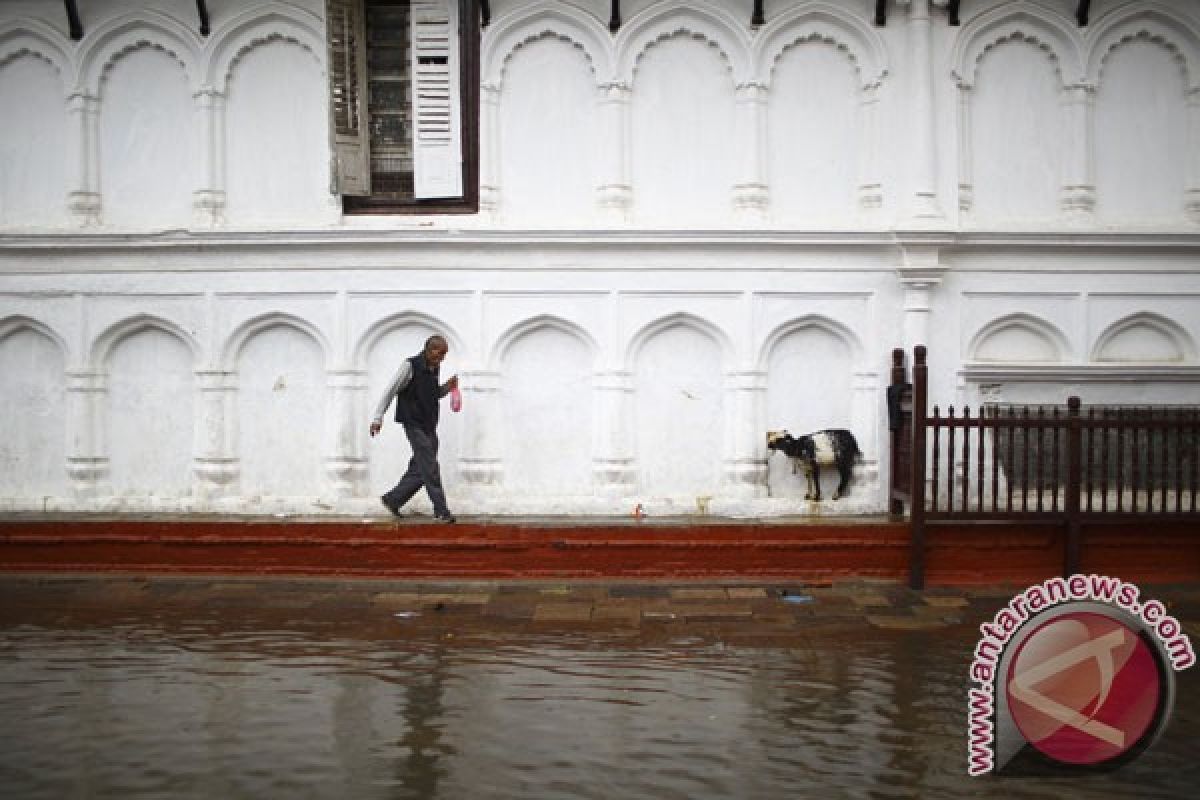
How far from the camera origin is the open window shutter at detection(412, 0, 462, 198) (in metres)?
11.5

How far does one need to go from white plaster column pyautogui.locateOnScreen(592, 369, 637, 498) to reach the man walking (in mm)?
1631

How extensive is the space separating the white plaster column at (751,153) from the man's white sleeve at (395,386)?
12.2ft

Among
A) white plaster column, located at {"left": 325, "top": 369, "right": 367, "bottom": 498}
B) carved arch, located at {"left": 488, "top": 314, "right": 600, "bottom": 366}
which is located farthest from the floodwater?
carved arch, located at {"left": 488, "top": 314, "right": 600, "bottom": 366}

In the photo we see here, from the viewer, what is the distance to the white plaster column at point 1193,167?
11586 mm

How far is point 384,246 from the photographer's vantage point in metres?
11.4

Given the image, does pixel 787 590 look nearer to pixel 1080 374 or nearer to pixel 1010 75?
pixel 1080 374

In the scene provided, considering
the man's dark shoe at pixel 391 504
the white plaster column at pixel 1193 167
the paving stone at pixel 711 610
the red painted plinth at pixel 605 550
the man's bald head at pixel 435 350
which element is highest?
the white plaster column at pixel 1193 167

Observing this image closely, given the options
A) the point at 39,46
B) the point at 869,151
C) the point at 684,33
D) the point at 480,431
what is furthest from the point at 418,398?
the point at 39,46

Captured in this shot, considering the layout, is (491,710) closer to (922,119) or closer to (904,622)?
(904,622)

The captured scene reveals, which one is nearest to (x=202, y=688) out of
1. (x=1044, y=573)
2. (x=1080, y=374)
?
(x=1044, y=573)

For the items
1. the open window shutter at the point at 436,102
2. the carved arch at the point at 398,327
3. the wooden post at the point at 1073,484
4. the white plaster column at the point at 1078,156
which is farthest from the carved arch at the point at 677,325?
the white plaster column at the point at 1078,156

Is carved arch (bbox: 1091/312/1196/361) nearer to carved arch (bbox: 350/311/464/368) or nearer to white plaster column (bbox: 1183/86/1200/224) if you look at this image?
white plaster column (bbox: 1183/86/1200/224)

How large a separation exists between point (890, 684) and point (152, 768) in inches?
169

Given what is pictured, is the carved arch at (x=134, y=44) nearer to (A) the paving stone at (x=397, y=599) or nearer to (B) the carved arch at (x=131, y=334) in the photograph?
(B) the carved arch at (x=131, y=334)
